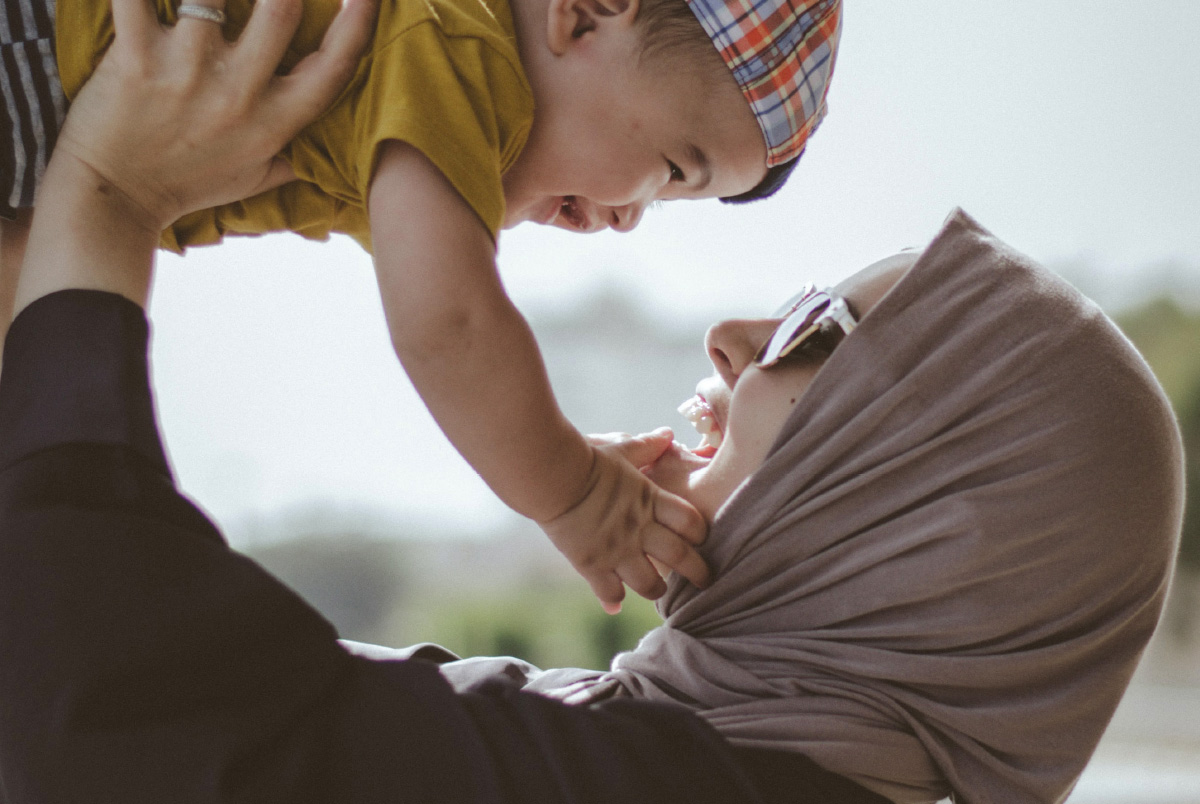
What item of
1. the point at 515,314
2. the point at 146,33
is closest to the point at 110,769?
the point at 515,314

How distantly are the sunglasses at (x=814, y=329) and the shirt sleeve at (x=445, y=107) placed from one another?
0.28 meters

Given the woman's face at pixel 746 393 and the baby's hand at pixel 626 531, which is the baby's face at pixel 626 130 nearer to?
the woman's face at pixel 746 393

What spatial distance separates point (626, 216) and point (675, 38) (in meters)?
0.24

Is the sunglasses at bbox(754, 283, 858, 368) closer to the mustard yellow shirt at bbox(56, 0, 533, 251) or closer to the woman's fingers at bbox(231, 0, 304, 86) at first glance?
the mustard yellow shirt at bbox(56, 0, 533, 251)

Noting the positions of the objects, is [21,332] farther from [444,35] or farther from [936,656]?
[936,656]

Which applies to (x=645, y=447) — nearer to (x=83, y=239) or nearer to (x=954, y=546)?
(x=954, y=546)

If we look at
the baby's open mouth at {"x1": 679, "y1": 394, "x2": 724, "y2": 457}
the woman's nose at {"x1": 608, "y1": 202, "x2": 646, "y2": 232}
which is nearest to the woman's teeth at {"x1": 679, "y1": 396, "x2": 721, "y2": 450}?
the baby's open mouth at {"x1": 679, "y1": 394, "x2": 724, "y2": 457}

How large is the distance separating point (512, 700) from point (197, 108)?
0.58 metres

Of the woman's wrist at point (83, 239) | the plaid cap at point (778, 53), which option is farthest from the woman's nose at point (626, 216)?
the woman's wrist at point (83, 239)

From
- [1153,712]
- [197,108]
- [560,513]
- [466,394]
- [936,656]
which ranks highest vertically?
[197,108]

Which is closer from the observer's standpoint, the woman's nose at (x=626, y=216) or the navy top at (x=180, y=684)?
the navy top at (x=180, y=684)

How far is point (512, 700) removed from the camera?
2.42 ft

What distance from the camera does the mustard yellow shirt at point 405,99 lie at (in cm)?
84

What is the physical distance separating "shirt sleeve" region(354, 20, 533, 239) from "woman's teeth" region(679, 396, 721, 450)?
0.30m
